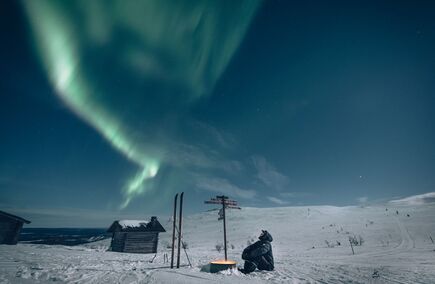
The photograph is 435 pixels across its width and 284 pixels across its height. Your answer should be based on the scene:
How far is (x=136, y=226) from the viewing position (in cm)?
2705

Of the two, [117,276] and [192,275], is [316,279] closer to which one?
[192,275]

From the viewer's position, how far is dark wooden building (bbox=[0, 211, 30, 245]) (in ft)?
81.8

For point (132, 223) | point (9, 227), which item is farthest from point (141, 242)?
point (9, 227)

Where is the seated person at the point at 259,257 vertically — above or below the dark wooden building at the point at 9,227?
below

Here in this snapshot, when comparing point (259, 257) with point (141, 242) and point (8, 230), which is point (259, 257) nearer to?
point (141, 242)

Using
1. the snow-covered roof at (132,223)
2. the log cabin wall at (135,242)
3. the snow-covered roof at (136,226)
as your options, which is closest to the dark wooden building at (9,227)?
the snow-covered roof at (136,226)

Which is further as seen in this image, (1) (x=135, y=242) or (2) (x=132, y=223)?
(2) (x=132, y=223)

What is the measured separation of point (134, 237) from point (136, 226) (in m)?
1.28

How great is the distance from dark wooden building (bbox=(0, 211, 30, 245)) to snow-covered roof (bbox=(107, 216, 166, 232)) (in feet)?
33.9

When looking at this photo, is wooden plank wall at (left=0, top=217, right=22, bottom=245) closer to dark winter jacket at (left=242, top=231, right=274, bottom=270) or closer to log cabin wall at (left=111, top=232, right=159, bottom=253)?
log cabin wall at (left=111, top=232, right=159, bottom=253)

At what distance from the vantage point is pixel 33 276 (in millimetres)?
8344

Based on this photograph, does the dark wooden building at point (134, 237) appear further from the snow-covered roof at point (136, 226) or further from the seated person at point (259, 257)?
the seated person at point (259, 257)

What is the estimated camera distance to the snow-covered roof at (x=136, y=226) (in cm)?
2639

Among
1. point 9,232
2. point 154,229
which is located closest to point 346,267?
point 154,229
